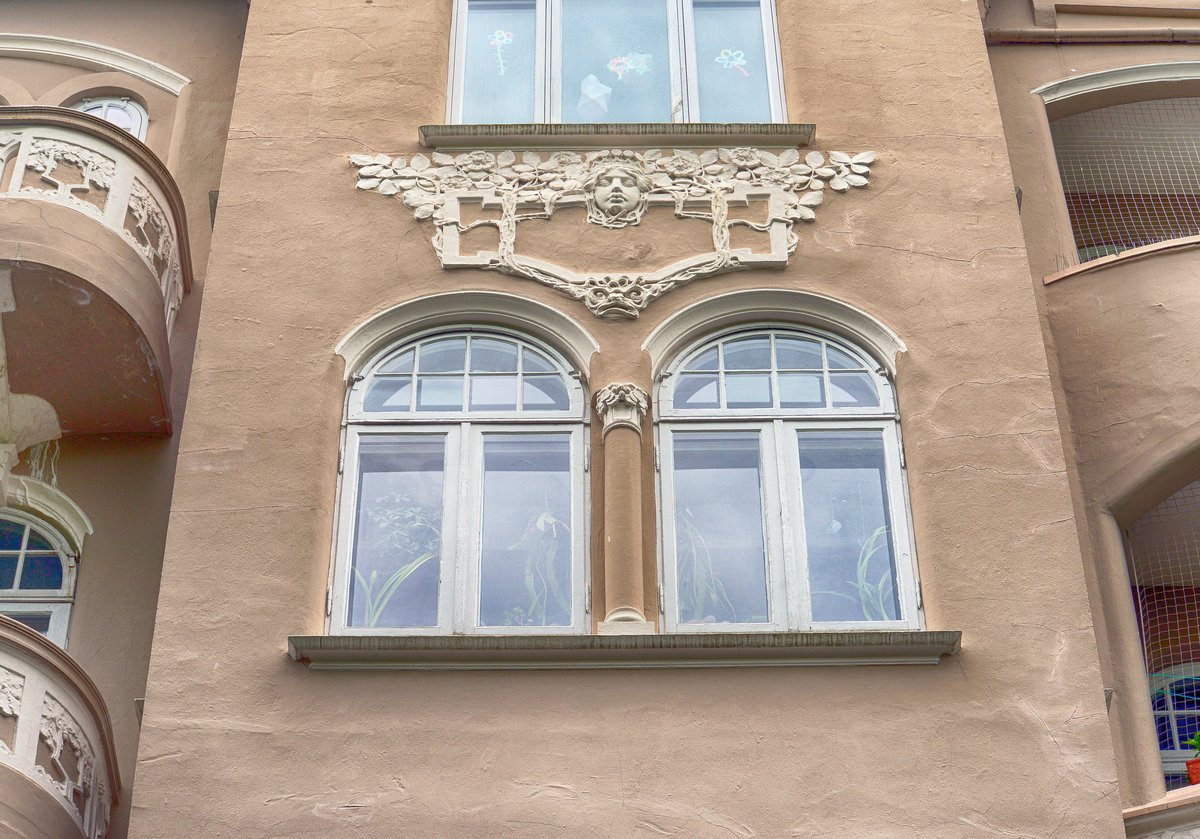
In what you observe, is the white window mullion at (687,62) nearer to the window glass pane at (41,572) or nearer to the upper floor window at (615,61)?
the upper floor window at (615,61)

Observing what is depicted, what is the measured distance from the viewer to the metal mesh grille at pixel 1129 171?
14.7 m

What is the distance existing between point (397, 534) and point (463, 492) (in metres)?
0.47

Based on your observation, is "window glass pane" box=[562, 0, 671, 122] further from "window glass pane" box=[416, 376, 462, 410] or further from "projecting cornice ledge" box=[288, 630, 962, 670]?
"projecting cornice ledge" box=[288, 630, 962, 670]

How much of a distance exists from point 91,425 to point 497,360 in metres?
3.11

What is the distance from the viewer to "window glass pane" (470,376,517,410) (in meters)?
10.9

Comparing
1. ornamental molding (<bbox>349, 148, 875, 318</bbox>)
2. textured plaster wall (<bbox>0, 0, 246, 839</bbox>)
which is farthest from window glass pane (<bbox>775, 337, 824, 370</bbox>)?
textured plaster wall (<bbox>0, 0, 246, 839</bbox>)

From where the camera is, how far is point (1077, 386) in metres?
12.1

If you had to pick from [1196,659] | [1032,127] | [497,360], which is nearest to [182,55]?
[497,360]

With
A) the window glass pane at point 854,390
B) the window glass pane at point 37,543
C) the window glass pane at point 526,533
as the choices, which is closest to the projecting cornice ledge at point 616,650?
the window glass pane at point 526,533

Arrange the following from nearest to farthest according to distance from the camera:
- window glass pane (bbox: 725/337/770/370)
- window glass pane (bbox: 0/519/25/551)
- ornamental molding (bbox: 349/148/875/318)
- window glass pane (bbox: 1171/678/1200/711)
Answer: window glass pane (bbox: 725/337/770/370) → ornamental molding (bbox: 349/148/875/318) → window glass pane (bbox: 0/519/25/551) → window glass pane (bbox: 1171/678/1200/711)

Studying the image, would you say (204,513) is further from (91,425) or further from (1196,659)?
(1196,659)

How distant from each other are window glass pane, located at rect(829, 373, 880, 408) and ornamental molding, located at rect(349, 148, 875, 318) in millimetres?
903

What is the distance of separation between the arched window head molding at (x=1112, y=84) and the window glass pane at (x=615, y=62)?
11.2 feet

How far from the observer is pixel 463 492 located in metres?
10.5
